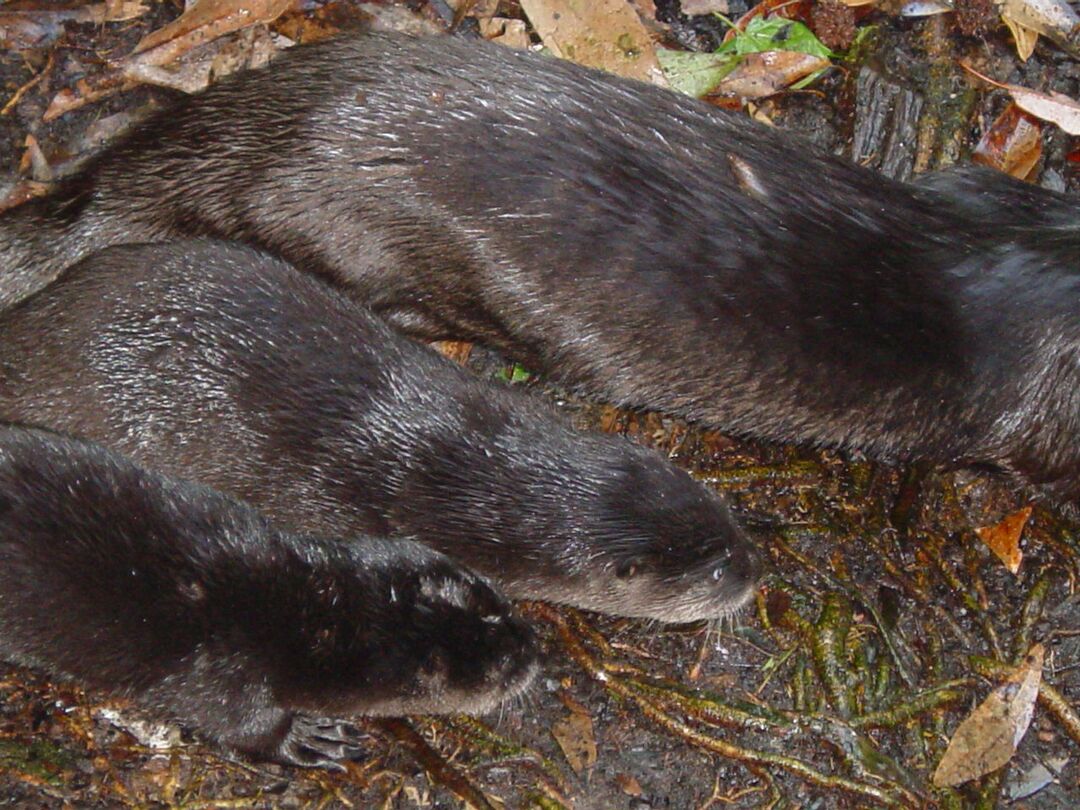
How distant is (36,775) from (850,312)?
87.8 inches

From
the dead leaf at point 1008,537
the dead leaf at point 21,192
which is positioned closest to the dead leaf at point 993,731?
the dead leaf at point 1008,537

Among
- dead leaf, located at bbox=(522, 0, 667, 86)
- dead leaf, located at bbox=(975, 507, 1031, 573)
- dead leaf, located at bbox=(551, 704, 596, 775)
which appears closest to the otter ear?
dead leaf, located at bbox=(551, 704, 596, 775)

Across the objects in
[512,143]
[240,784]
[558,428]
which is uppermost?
[512,143]

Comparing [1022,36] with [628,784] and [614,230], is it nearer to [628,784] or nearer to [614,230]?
[614,230]

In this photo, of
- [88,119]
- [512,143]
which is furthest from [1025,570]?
[88,119]

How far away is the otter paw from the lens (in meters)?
3.46

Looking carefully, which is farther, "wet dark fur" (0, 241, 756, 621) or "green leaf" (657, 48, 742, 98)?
"green leaf" (657, 48, 742, 98)

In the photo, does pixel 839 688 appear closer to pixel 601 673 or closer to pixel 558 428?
pixel 601 673

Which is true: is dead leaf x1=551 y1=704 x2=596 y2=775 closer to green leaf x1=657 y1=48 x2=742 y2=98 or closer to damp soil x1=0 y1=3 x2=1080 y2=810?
damp soil x1=0 y1=3 x2=1080 y2=810

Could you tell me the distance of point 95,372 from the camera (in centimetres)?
334

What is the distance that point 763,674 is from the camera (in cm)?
382

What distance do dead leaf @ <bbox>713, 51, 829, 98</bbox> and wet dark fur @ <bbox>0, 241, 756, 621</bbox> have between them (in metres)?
1.35

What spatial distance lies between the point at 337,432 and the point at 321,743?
77cm

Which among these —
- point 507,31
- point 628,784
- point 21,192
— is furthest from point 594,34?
point 628,784
